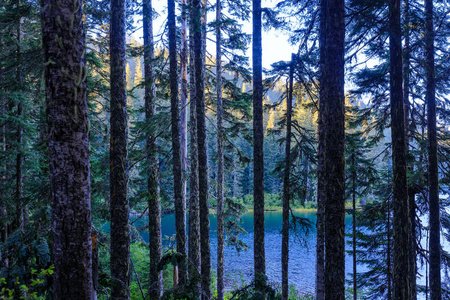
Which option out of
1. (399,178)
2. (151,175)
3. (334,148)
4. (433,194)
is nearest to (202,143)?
(151,175)

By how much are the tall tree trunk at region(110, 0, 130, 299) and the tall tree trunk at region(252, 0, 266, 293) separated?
3313 mm

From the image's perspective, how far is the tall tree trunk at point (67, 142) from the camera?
2.81 metres

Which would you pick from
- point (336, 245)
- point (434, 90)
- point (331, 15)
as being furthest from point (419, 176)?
point (331, 15)

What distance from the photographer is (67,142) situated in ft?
9.41

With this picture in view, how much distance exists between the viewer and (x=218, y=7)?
39.9 feet

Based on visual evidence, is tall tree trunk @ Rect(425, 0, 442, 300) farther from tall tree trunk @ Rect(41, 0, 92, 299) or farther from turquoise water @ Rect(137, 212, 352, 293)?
tall tree trunk @ Rect(41, 0, 92, 299)

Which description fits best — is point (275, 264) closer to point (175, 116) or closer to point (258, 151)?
point (258, 151)

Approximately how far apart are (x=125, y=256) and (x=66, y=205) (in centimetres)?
298

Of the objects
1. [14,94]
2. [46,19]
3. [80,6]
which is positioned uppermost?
[14,94]

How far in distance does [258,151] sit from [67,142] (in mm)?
5206

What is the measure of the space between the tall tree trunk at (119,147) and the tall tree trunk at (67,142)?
2568mm

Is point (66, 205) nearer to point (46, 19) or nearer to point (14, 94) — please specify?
point (46, 19)

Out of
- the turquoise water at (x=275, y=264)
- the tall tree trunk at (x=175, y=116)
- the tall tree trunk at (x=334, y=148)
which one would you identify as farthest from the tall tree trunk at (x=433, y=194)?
the tall tree trunk at (x=175, y=116)

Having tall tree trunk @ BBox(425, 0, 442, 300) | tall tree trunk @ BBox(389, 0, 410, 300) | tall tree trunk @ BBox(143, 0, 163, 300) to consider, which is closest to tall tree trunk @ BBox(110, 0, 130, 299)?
tall tree trunk @ BBox(143, 0, 163, 300)
